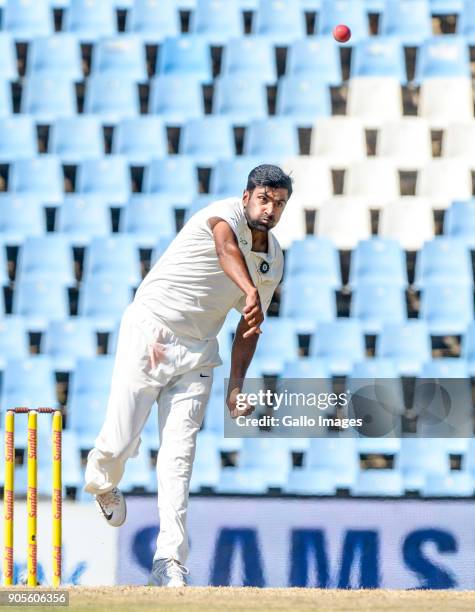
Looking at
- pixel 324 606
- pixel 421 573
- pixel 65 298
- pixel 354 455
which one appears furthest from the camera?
pixel 65 298

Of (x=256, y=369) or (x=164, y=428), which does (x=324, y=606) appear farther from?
(x=256, y=369)

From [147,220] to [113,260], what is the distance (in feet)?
1.30

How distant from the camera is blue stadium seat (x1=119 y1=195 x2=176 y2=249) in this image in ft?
27.5

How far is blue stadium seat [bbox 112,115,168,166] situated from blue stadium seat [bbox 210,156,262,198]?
46 centimetres

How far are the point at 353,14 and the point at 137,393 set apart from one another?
6064 millimetres

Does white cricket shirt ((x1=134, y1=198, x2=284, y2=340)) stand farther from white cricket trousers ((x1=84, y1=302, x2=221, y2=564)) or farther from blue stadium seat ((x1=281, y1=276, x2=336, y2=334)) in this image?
blue stadium seat ((x1=281, y1=276, x2=336, y2=334))

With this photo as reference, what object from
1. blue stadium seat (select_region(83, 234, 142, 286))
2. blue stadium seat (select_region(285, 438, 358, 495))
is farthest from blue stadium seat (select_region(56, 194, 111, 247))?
blue stadium seat (select_region(285, 438, 358, 495))

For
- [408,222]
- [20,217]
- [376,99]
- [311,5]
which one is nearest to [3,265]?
[20,217]

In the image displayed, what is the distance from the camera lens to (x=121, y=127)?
8.80 m

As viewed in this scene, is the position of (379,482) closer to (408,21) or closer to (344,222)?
(344,222)

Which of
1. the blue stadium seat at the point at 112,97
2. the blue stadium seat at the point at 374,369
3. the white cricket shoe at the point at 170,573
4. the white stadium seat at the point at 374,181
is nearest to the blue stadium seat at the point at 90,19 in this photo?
the blue stadium seat at the point at 112,97

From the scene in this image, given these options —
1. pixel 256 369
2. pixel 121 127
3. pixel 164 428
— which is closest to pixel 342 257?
pixel 256 369

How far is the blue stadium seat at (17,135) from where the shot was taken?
28.8 ft

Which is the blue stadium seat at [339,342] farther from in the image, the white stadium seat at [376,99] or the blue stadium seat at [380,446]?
the white stadium seat at [376,99]
